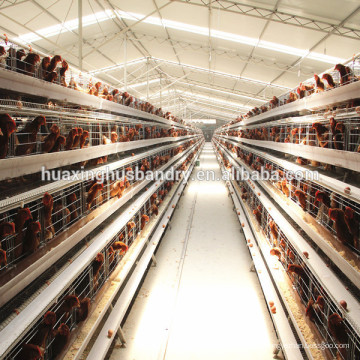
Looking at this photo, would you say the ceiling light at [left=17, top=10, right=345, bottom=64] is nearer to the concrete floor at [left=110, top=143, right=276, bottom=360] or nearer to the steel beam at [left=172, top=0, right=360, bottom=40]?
the steel beam at [left=172, top=0, right=360, bottom=40]

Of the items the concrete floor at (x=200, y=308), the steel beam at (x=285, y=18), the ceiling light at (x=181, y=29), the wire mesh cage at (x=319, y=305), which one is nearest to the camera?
the wire mesh cage at (x=319, y=305)

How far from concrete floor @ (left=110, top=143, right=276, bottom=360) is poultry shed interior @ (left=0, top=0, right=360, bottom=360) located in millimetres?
15

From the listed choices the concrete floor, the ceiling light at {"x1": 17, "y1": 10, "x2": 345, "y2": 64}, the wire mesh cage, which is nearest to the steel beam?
the ceiling light at {"x1": 17, "y1": 10, "x2": 345, "y2": 64}

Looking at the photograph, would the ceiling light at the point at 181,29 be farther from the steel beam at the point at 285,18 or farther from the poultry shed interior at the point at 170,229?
the steel beam at the point at 285,18

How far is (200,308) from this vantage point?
110 inches

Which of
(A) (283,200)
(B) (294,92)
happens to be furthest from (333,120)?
(B) (294,92)

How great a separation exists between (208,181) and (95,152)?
307 inches

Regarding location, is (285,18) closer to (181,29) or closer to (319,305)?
(181,29)

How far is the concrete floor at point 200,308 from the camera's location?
89.6 inches

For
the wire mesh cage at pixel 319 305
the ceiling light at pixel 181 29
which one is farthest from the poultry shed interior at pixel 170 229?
the ceiling light at pixel 181 29

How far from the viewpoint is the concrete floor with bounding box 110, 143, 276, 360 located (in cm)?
228

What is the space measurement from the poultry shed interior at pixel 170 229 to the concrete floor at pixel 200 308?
15 mm

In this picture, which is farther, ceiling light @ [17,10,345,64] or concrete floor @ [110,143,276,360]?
ceiling light @ [17,10,345,64]

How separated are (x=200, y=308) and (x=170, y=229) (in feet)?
7.85
